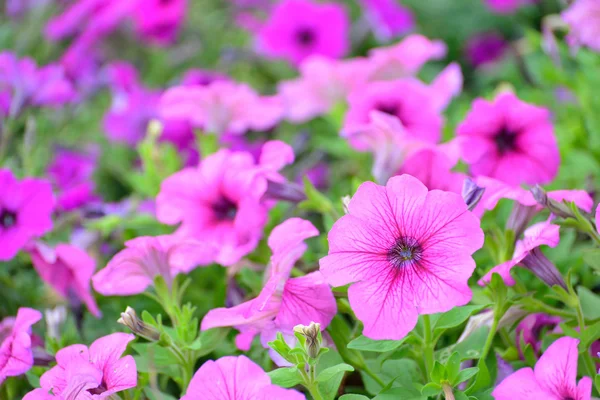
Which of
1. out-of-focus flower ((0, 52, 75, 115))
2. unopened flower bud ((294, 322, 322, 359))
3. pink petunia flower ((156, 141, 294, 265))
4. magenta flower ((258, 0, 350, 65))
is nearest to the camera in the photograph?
Result: unopened flower bud ((294, 322, 322, 359))

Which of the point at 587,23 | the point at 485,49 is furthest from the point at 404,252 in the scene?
the point at 485,49

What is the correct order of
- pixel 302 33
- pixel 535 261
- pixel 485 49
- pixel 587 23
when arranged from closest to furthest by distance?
pixel 535 261, pixel 587 23, pixel 302 33, pixel 485 49

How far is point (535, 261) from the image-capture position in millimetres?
669

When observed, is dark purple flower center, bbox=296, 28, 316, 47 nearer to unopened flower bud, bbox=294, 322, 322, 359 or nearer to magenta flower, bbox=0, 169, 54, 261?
magenta flower, bbox=0, 169, 54, 261

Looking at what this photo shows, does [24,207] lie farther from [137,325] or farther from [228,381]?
[228,381]

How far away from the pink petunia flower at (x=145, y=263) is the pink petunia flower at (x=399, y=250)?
0.73 ft

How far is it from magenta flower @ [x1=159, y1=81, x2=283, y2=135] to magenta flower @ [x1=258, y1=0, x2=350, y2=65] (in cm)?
49

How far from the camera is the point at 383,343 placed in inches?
24.3

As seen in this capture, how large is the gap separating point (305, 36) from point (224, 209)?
85cm

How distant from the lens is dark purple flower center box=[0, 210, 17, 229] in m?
0.90

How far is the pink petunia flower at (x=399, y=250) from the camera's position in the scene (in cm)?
58

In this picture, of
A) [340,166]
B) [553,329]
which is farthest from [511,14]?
[553,329]

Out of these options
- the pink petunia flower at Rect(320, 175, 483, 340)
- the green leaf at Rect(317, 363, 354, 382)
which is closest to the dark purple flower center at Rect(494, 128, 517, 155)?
the pink petunia flower at Rect(320, 175, 483, 340)

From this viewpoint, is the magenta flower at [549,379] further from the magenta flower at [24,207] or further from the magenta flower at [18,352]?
the magenta flower at [24,207]
